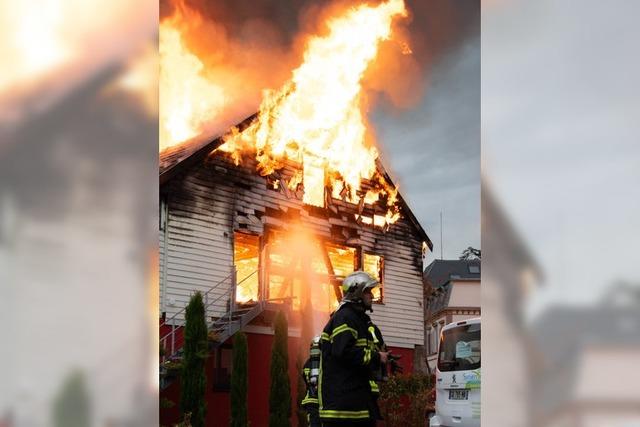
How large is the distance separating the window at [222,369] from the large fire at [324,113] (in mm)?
3699

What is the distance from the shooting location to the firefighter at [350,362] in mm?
4836

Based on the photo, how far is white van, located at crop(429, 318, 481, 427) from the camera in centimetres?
963

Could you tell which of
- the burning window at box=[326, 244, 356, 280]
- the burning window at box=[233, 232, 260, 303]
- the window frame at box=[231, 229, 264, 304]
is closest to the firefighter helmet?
the window frame at box=[231, 229, 264, 304]
